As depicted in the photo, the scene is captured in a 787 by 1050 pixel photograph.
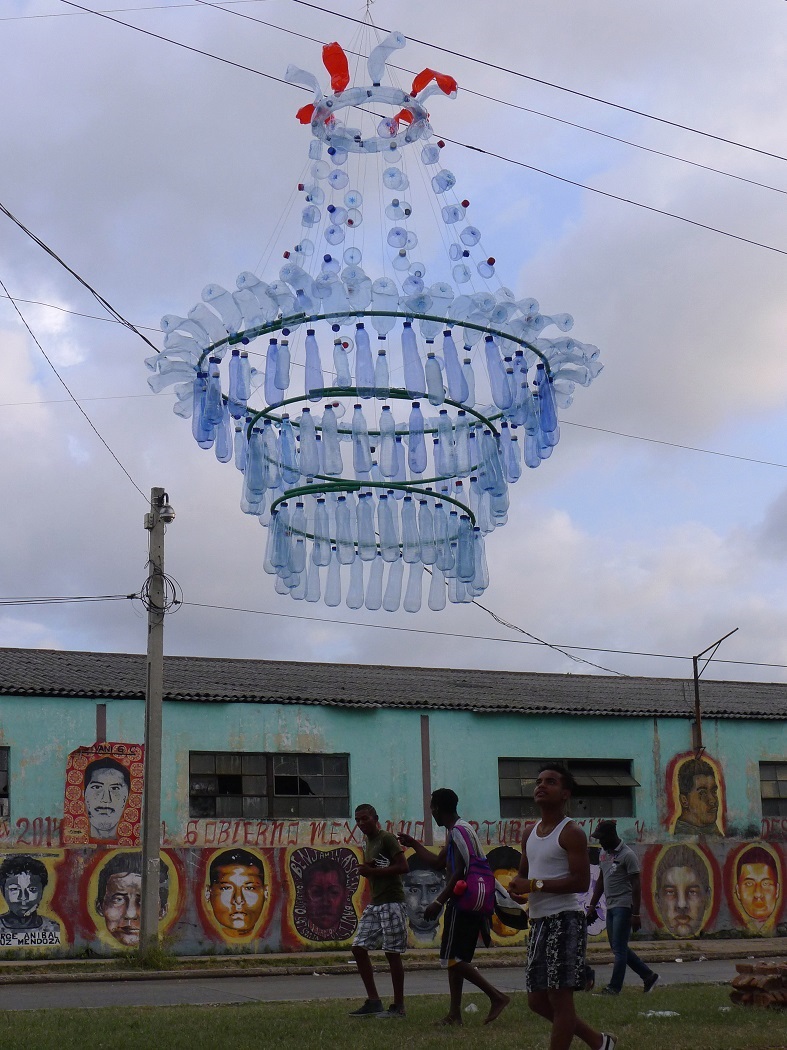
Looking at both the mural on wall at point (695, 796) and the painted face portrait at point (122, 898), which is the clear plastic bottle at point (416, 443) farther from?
the mural on wall at point (695, 796)

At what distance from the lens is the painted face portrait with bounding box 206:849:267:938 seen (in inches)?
863

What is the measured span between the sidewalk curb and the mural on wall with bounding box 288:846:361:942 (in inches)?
98.0

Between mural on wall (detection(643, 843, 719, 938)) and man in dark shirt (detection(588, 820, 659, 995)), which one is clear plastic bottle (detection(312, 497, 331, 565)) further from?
mural on wall (detection(643, 843, 719, 938))

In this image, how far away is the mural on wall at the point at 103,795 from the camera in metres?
22.0

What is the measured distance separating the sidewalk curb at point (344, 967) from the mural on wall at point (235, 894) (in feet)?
8.12

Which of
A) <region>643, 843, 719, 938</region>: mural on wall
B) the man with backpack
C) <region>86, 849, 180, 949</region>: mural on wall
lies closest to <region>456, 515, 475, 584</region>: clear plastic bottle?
the man with backpack

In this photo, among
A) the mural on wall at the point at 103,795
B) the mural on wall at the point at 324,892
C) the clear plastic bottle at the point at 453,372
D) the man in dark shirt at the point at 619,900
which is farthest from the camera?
the mural on wall at the point at 324,892

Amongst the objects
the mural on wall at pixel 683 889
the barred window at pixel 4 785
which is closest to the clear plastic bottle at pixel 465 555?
the barred window at pixel 4 785

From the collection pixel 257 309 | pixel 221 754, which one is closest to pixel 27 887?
pixel 221 754

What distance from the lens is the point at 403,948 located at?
35.6 ft

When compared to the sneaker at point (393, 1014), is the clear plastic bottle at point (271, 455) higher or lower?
higher

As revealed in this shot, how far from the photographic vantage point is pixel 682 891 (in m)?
25.6

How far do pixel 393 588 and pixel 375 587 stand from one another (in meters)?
0.17

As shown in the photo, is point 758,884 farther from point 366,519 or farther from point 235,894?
point 366,519
